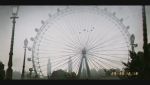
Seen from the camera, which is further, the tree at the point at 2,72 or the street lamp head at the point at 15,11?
the street lamp head at the point at 15,11

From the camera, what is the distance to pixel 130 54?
14.0 feet

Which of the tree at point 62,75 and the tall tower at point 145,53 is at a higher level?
the tall tower at point 145,53

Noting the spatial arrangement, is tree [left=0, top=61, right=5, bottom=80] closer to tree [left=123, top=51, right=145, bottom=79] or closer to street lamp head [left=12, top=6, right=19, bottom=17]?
street lamp head [left=12, top=6, right=19, bottom=17]

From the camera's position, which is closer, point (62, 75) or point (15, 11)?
point (62, 75)

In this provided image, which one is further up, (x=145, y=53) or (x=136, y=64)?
(x=145, y=53)
